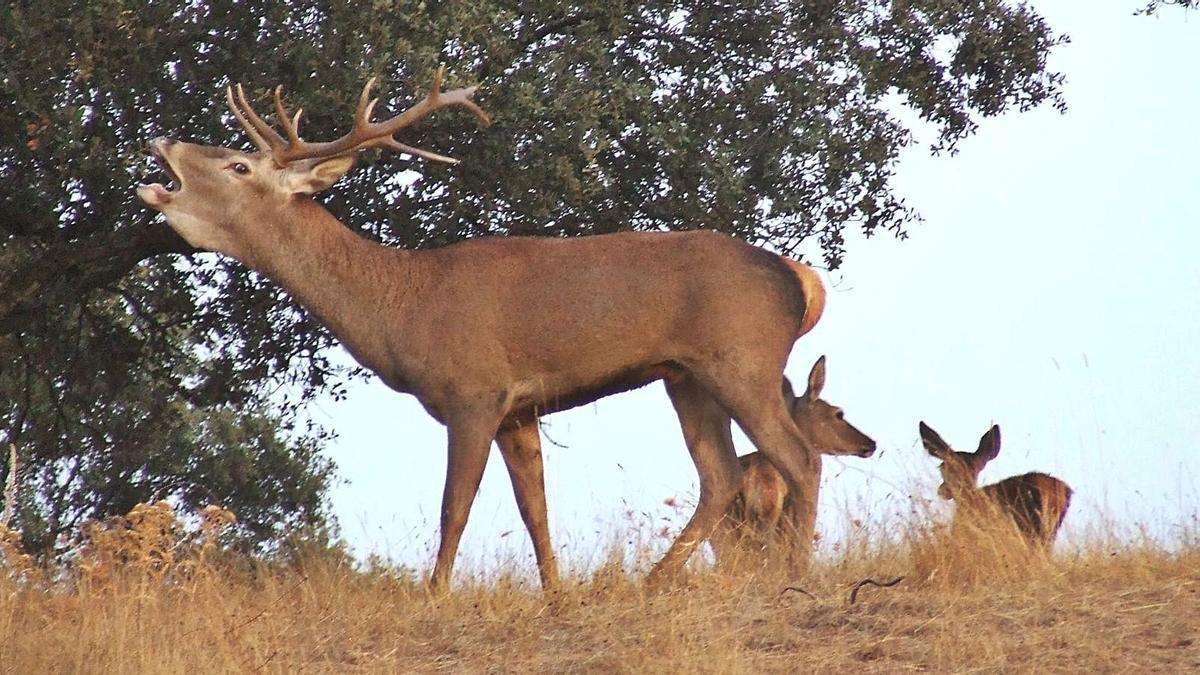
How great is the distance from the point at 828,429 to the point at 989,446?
2.02m

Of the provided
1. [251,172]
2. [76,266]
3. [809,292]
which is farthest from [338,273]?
[76,266]

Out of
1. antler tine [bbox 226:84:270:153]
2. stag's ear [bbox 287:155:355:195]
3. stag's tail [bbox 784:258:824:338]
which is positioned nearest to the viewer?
antler tine [bbox 226:84:270:153]

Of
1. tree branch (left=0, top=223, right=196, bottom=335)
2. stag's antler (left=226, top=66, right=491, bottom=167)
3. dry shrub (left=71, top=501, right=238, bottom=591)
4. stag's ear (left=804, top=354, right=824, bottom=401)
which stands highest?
tree branch (left=0, top=223, right=196, bottom=335)

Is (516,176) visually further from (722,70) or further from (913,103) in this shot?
(913,103)

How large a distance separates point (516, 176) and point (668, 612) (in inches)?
183

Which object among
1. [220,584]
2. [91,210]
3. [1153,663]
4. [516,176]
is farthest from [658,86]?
[1153,663]

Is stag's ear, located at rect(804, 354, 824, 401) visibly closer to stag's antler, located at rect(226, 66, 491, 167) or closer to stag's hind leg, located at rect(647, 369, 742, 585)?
stag's hind leg, located at rect(647, 369, 742, 585)

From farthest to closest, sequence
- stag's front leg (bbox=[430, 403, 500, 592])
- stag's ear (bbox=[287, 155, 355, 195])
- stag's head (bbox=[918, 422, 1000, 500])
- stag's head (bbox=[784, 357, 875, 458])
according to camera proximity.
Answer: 1. stag's head (bbox=[784, 357, 875, 458])
2. stag's head (bbox=[918, 422, 1000, 500])
3. stag's ear (bbox=[287, 155, 355, 195])
4. stag's front leg (bbox=[430, 403, 500, 592])

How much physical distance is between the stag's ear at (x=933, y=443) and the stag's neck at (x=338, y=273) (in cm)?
347

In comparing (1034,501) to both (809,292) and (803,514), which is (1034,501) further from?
(809,292)

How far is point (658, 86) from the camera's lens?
12.5 meters

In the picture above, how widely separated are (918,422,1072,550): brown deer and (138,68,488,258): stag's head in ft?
10.8

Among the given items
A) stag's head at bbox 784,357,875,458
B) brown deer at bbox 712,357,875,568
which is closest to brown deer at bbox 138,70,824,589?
brown deer at bbox 712,357,875,568

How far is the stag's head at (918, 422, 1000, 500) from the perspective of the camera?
10.8 m
